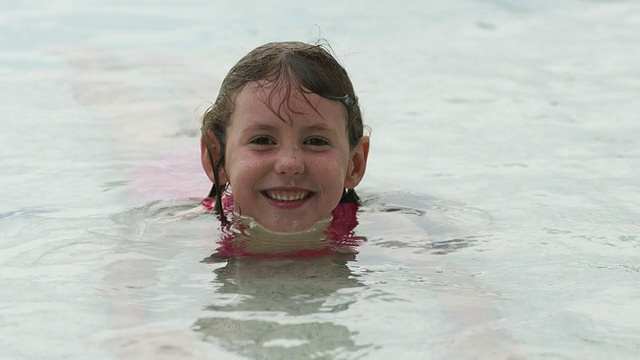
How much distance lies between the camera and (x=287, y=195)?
3781mm

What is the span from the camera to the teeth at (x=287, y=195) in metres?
3.78

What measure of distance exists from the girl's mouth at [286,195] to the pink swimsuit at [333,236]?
0.20m

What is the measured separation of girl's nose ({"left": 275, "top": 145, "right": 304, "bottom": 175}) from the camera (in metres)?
3.63

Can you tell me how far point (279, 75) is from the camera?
3777 mm

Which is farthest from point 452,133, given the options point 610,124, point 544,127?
point 610,124

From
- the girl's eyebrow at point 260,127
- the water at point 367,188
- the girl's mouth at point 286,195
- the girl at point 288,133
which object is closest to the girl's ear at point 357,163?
the girl at point 288,133

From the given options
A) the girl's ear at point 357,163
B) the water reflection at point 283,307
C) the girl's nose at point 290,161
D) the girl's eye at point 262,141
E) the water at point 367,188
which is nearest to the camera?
the water reflection at point 283,307

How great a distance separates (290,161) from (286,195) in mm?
200

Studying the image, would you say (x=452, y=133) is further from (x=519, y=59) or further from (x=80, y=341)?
(x=80, y=341)

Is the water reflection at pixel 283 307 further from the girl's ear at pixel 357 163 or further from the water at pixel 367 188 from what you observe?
the girl's ear at pixel 357 163

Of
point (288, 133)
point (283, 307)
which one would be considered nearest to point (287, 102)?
point (288, 133)

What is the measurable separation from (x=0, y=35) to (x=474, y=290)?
5.88 metres

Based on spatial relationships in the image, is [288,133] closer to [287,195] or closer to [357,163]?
[287,195]

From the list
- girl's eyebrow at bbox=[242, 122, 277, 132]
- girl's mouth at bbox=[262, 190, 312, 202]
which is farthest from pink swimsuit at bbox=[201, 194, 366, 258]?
girl's eyebrow at bbox=[242, 122, 277, 132]
